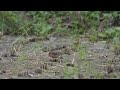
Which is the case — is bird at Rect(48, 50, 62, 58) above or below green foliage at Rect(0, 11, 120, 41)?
below

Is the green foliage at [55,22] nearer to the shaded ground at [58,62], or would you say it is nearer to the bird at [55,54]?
the shaded ground at [58,62]

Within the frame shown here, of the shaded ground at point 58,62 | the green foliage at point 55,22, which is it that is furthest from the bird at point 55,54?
the green foliage at point 55,22

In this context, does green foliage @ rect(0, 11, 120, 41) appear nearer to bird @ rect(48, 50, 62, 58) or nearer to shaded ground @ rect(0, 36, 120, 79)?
shaded ground @ rect(0, 36, 120, 79)

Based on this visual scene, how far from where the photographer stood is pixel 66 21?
948 centimetres

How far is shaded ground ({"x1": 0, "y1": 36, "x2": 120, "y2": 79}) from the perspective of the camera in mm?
4742

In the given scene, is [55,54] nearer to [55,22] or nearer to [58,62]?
[58,62]

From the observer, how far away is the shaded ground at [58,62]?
15.6ft

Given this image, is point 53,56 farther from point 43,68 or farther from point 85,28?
point 85,28

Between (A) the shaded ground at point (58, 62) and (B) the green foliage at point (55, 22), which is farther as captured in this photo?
(B) the green foliage at point (55, 22)

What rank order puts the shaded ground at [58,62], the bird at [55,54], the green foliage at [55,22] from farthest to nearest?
1. the green foliage at [55,22]
2. the bird at [55,54]
3. the shaded ground at [58,62]

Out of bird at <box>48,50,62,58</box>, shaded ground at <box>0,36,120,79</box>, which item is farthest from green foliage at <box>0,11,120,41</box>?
bird at <box>48,50,62,58</box>

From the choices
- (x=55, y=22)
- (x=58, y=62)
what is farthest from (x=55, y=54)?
(x=55, y=22)
